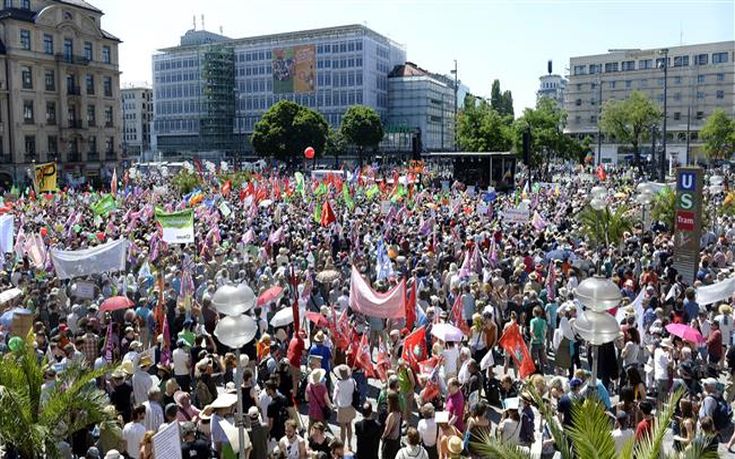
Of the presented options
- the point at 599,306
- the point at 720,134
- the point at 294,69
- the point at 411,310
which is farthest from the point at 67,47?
the point at 599,306

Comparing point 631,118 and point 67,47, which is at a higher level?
point 67,47

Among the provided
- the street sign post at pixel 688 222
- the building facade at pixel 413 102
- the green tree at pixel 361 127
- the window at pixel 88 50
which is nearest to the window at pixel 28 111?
the window at pixel 88 50

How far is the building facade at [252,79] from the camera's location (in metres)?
102

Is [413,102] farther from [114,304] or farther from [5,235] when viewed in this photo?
[114,304]

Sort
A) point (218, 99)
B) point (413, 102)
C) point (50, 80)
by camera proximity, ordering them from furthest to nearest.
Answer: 1. point (218, 99)
2. point (413, 102)
3. point (50, 80)

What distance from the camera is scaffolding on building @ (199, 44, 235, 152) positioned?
360ft

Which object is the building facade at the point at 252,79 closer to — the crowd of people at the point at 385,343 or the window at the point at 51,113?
the window at the point at 51,113

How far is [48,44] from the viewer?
208 ft

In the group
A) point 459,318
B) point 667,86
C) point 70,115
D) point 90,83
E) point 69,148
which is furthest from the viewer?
point 667,86

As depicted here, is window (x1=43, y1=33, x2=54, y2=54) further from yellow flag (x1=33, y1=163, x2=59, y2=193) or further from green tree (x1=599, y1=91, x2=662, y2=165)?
green tree (x1=599, y1=91, x2=662, y2=165)

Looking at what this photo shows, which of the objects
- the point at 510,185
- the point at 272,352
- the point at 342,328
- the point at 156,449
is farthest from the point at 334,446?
the point at 510,185

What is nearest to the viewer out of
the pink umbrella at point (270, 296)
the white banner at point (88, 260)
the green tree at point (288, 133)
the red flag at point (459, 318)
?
the red flag at point (459, 318)

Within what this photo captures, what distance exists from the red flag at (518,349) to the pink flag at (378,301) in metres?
2.01

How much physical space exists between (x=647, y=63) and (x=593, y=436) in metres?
105
